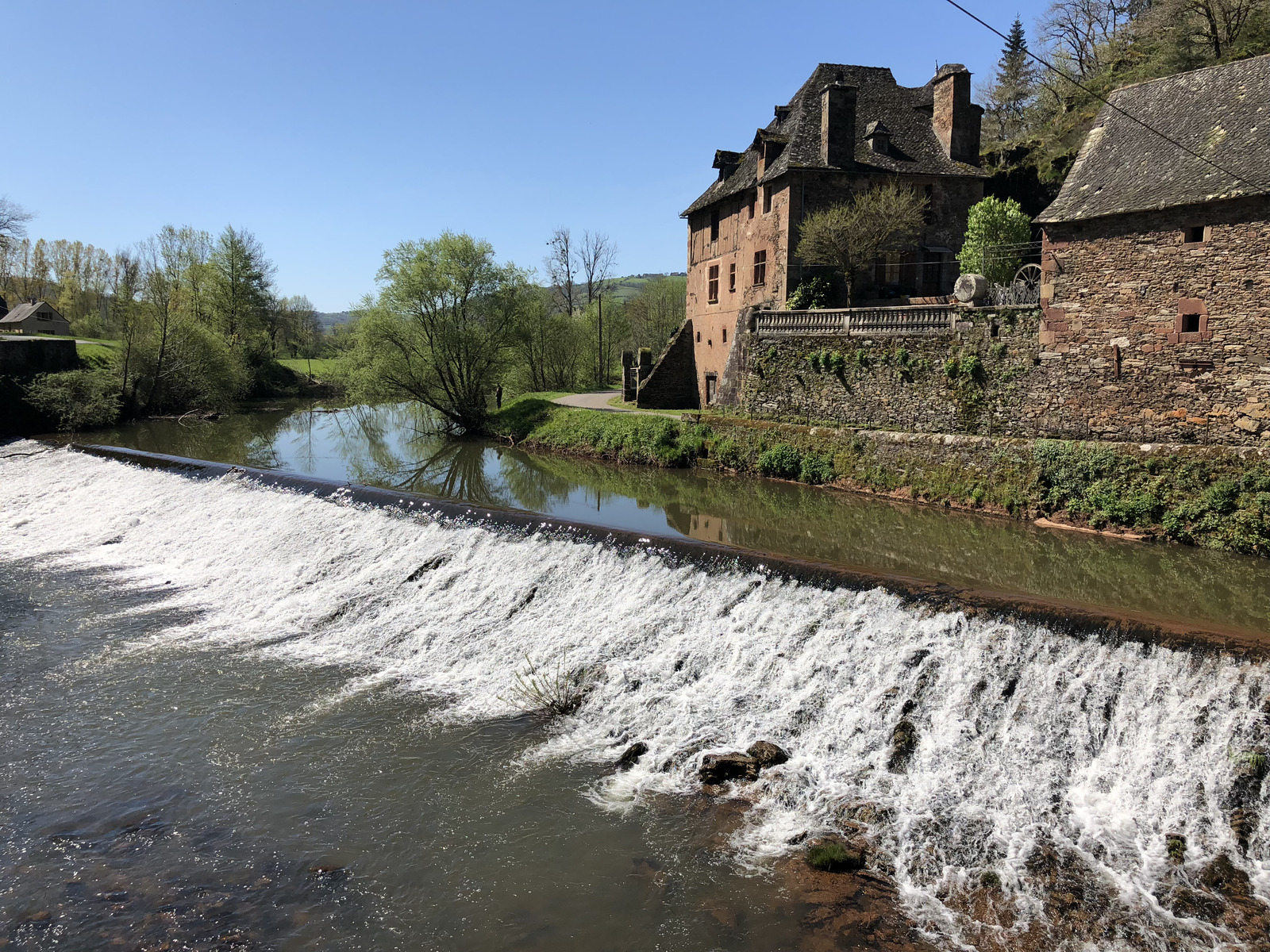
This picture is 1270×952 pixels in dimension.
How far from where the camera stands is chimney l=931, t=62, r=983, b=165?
2702 cm

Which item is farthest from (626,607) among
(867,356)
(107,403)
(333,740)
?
(107,403)

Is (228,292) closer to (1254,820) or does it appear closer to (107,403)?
(107,403)

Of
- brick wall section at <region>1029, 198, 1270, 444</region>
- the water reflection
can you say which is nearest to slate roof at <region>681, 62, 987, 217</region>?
brick wall section at <region>1029, 198, 1270, 444</region>

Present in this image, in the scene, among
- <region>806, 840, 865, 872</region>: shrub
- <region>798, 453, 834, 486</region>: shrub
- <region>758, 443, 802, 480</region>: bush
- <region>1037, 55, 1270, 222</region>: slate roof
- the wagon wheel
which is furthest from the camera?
<region>758, 443, 802, 480</region>: bush

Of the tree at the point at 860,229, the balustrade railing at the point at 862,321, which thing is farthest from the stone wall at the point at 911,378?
the tree at the point at 860,229

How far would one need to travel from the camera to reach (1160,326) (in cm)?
1605

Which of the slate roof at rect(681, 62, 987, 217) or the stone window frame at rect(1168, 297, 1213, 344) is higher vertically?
the slate roof at rect(681, 62, 987, 217)

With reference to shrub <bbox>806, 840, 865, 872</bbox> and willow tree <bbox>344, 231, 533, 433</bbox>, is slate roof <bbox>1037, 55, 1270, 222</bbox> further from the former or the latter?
willow tree <bbox>344, 231, 533, 433</bbox>

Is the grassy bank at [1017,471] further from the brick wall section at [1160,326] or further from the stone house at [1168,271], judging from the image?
the stone house at [1168,271]

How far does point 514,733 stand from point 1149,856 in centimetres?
629

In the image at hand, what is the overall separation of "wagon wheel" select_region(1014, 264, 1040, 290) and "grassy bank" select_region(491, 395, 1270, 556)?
14.9 ft

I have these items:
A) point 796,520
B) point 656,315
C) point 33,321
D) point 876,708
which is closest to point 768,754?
point 876,708

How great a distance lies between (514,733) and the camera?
9383 millimetres

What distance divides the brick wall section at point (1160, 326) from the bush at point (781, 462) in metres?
5.77
